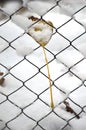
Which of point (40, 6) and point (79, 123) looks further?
point (79, 123)

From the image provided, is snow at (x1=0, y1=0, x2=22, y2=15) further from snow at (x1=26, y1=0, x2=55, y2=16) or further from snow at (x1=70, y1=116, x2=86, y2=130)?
snow at (x1=70, y1=116, x2=86, y2=130)

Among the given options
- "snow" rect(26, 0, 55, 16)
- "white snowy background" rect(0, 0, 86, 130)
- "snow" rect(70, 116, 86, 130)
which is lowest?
"snow" rect(70, 116, 86, 130)

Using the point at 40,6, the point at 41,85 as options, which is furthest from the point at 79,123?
the point at 40,6

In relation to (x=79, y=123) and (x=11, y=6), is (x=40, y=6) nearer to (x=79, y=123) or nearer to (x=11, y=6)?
(x=11, y=6)

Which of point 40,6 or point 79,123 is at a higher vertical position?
point 40,6

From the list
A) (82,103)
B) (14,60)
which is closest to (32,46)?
Answer: (14,60)

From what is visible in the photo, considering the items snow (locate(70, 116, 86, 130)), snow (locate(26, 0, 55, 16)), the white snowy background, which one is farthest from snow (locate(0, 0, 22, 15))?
snow (locate(70, 116, 86, 130))

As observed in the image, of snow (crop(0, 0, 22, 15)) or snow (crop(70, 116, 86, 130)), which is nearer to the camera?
snow (crop(0, 0, 22, 15))

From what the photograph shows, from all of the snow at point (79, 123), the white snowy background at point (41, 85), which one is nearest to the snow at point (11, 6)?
the white snowy background at point (41, 85)

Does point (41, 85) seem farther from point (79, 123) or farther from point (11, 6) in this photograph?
point (11, 6)

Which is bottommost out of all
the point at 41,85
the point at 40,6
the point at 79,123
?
the point at 79,123

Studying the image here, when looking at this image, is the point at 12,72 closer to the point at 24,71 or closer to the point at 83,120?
the point at 24,71
